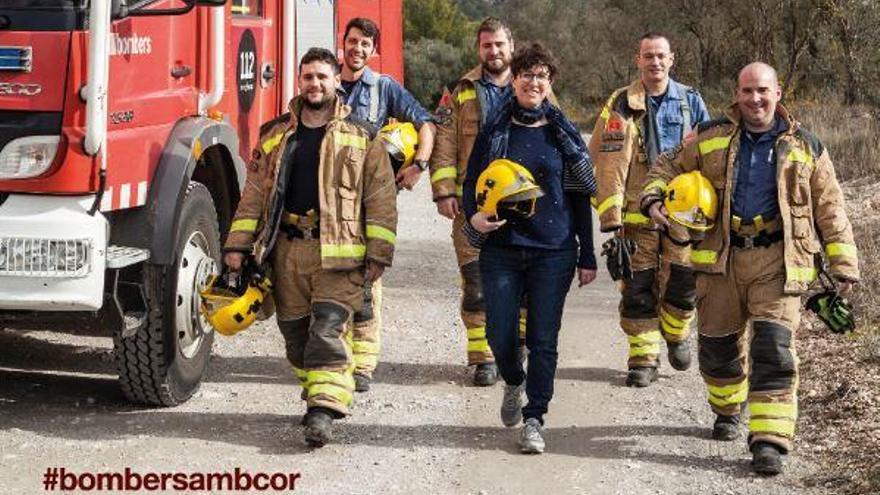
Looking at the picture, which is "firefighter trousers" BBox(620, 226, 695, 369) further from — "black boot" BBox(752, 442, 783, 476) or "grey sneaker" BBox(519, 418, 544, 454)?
"black boot" BBox(752, 442, 783, 476)

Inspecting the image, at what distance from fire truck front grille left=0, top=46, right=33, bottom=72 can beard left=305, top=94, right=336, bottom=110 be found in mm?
1270

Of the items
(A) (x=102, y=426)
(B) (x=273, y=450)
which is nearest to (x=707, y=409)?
(B) (x=273, y=450)

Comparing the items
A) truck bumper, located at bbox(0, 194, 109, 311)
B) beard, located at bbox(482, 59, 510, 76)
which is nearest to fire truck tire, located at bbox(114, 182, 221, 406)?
truck bumper, located at bbox(0, 194, 109, 311)

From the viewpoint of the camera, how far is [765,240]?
6.57 meters

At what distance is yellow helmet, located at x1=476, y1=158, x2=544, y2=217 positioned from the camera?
6453 millimetres

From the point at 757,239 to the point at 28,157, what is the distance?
312cm

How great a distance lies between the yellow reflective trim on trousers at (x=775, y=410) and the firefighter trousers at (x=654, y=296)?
1754 millimetres

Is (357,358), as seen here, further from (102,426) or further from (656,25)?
(656,25)

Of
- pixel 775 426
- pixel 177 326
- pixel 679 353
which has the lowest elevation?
pixel 679 353

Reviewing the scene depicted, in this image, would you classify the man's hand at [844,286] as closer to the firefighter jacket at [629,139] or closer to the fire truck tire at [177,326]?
the firefighter jacket at [629,139]

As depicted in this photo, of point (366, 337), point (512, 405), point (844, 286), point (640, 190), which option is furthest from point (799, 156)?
point (366, 337)

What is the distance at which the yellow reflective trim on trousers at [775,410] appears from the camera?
6.40 metres

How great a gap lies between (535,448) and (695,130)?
1621 mm

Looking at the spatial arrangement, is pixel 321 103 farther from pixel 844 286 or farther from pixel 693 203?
pixel 844 286
